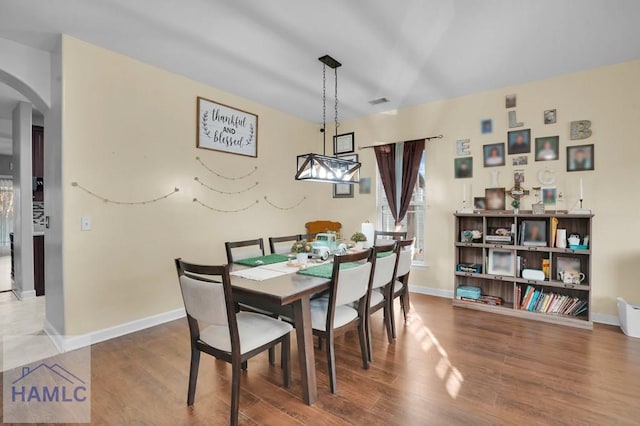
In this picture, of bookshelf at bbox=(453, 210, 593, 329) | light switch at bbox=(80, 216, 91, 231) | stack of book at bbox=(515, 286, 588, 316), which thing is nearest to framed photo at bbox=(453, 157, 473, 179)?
bookshelf at bbox=(453, 210, 593, 329)

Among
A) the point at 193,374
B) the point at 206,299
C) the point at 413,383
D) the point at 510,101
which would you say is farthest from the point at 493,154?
the point at 193,374

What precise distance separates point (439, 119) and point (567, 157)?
5.10 ft

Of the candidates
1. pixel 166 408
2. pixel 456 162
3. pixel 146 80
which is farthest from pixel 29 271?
pixel 456 162

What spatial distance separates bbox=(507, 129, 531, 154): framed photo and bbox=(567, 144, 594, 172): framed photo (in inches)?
15.8

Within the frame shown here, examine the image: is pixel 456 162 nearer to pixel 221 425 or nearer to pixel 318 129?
pixel 318 129

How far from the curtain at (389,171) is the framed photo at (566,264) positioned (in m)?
1.98

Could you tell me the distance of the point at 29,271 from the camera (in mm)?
4230

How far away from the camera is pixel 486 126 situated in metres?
4.01

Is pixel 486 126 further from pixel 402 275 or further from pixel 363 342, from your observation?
pixel 363 342

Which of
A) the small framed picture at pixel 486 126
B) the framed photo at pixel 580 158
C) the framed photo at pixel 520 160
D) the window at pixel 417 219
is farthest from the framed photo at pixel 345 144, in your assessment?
the framed photo at pixel 580 158

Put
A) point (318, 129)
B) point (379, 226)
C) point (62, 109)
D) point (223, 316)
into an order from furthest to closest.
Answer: point (318, 129) → point (379, 226) → point (62, 109) → point (223, 316)

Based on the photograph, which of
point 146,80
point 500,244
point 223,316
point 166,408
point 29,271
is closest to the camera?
point 223,316

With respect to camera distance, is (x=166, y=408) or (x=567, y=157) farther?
(x=567, y=157)

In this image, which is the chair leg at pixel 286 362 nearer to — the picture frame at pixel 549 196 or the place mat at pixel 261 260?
the place mat at pixel 261 260
